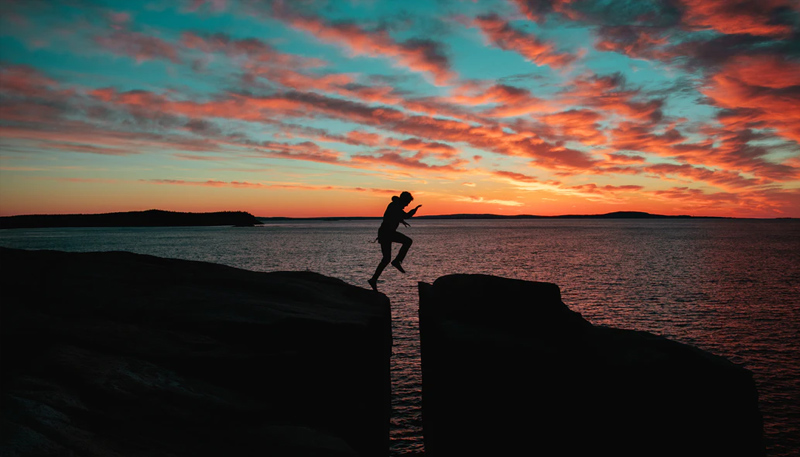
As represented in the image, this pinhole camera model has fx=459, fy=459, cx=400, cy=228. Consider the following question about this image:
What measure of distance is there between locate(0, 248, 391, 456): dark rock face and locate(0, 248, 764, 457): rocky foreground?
3cm

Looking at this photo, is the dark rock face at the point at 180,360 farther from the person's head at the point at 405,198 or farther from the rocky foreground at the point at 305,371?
the person's head at the point at 405,198

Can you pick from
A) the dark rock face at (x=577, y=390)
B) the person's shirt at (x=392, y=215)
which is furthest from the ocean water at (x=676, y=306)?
the person's shirt at (x=392, y=215)

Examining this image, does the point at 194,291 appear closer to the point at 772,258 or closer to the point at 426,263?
the point at 426,263

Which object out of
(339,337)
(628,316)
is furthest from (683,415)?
(628,316)

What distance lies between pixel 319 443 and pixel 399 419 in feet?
32.1

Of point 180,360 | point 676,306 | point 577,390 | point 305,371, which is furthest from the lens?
point 676,306

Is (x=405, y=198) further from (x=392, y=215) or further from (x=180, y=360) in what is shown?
(x=180, y=360)

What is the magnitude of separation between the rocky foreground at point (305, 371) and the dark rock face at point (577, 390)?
0.09 ft

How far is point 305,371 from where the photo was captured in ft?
24.6

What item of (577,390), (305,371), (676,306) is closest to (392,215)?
(305,371)

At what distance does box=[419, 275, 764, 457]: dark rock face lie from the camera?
311 inches

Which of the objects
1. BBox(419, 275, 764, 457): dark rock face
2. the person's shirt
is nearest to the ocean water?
BBox(419, 275, 764, 457): dark rock face

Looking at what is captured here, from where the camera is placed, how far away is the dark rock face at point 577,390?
26.0 feet

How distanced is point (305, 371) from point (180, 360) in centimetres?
198
